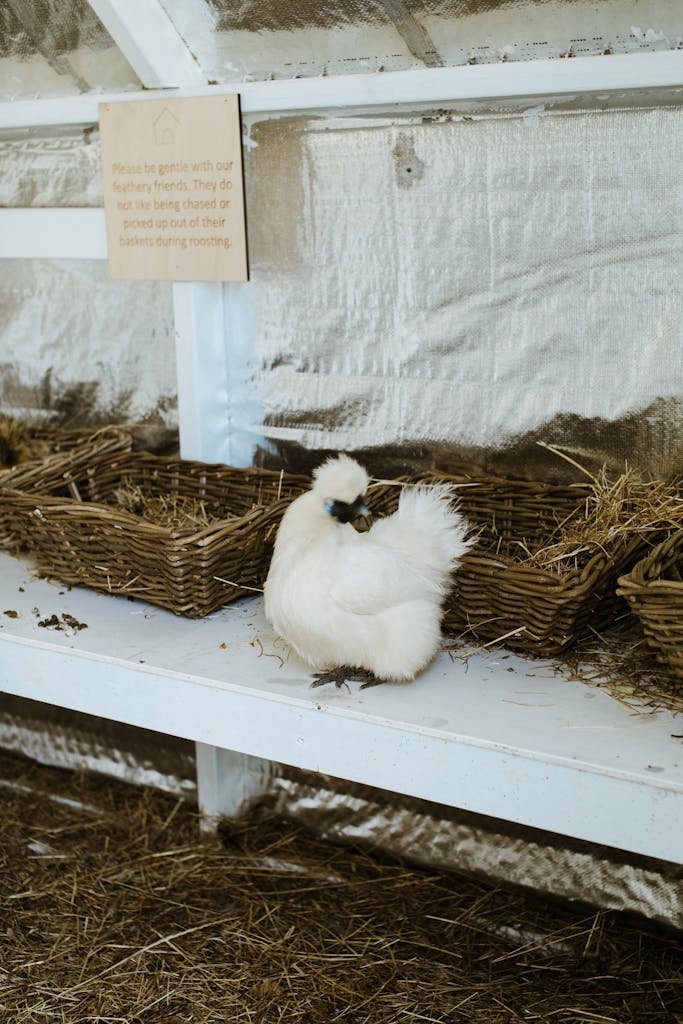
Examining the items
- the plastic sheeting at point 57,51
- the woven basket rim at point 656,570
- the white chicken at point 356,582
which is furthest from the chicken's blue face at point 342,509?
the plastic sheeting at point 57,51

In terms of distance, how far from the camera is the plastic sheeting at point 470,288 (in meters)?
1.88

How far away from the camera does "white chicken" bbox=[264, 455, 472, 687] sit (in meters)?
1.58

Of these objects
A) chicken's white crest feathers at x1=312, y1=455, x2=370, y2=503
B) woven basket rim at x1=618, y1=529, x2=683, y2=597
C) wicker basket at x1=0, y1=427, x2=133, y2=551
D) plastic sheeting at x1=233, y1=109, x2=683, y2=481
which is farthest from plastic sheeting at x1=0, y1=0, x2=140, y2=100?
woven basket rim at x1=618, y1=529, x2=683, y2=597

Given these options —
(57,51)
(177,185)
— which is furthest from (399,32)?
(57,51)

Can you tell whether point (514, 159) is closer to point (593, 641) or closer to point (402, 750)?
point (593, 641)

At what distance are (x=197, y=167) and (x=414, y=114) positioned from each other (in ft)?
1.49


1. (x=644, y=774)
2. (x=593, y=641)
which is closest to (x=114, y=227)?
(x=593, y=641)

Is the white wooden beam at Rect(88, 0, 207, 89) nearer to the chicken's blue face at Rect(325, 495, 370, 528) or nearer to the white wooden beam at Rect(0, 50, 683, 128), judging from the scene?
the white wooden beam at Rect(0, 50, 683, 128)

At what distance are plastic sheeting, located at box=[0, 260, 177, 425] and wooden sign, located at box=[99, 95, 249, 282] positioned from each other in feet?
0.64

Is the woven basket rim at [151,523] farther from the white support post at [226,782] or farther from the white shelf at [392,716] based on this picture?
the white support post at [226,782]

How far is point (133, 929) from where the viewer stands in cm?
204

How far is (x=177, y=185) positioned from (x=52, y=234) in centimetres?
41

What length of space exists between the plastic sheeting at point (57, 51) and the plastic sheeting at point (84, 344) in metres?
0.40

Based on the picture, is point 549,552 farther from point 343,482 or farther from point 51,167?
point 51,167
